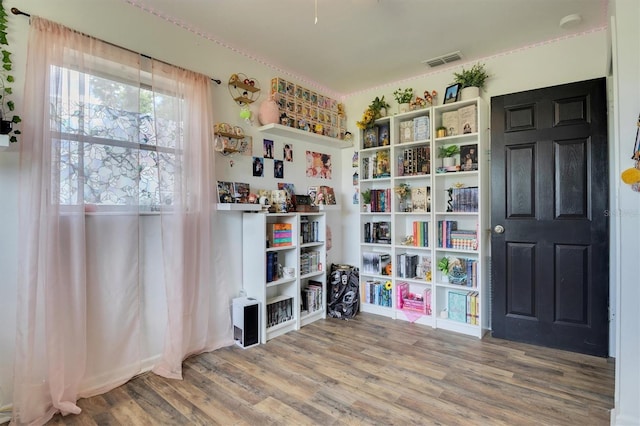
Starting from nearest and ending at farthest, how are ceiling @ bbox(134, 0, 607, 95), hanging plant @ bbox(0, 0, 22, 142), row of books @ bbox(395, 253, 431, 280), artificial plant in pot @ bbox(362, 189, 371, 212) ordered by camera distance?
1. hanging plant @ bbox(0, 0, 22, 142)
2. ceiling @ bbox(134, 0, 607, 95)
3. row of books @ bbox(395, 253, 431, 280)
4. artificial plant in pot @ bbox(362, 189, 371, 212)

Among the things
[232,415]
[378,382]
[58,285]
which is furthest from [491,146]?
[58,285]

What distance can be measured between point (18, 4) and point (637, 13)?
3162mm

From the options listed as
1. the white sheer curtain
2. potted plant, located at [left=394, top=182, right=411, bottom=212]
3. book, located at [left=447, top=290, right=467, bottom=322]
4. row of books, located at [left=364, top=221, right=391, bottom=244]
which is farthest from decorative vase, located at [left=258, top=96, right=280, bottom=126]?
book, located at [left=447, top=290, right=467, bottom=322]

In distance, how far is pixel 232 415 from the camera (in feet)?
6.10

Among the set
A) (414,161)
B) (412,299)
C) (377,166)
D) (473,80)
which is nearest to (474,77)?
(473,80)

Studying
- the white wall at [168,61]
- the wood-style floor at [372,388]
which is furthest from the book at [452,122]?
the wood-style floor at [372,388]

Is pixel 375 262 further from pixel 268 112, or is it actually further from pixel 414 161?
pixel 268 112

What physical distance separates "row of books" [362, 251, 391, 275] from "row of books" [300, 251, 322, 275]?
22.2 inches

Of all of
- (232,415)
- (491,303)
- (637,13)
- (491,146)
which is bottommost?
(232,415)

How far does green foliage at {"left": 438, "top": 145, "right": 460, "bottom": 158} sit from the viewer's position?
3.22 meters

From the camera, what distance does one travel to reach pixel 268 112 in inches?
121

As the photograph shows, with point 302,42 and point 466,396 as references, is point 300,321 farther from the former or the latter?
point 302,42

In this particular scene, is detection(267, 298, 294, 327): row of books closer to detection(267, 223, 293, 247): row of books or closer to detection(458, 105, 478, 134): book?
detection(267, 223, 293, 247): row of books

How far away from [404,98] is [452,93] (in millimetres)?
487
